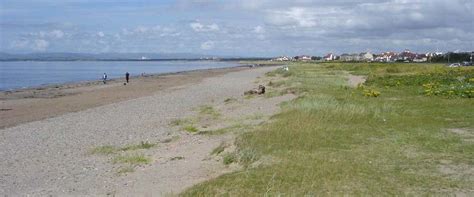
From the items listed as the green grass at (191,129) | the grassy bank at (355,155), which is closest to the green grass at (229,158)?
the grassy bank at (355,155)

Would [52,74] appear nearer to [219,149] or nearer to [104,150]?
[104,150]

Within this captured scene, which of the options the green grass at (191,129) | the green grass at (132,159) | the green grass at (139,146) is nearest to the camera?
the green grass at (132,159)

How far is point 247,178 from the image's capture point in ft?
31.0

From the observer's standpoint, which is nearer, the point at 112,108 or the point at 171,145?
the point at 171,145

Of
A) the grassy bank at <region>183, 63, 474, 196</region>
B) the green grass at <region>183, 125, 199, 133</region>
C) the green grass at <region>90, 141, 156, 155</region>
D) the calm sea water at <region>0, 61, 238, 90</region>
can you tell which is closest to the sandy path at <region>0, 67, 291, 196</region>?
the green grass at <region>90, 141, 156, 155</region>

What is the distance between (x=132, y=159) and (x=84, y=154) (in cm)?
226

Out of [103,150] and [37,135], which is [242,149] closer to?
[103,150]

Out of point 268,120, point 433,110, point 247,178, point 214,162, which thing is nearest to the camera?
point 247,178

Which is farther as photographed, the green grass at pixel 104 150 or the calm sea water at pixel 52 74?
the calm sea water at pixel 52 74

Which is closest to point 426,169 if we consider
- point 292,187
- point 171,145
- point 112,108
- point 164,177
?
point 292,187

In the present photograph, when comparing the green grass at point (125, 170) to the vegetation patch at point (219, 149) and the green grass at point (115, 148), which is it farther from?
the green grass at point (115, 148)

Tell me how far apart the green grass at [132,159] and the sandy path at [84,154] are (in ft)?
0.70

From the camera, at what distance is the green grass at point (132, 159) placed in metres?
12.1

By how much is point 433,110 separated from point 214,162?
12.4m
